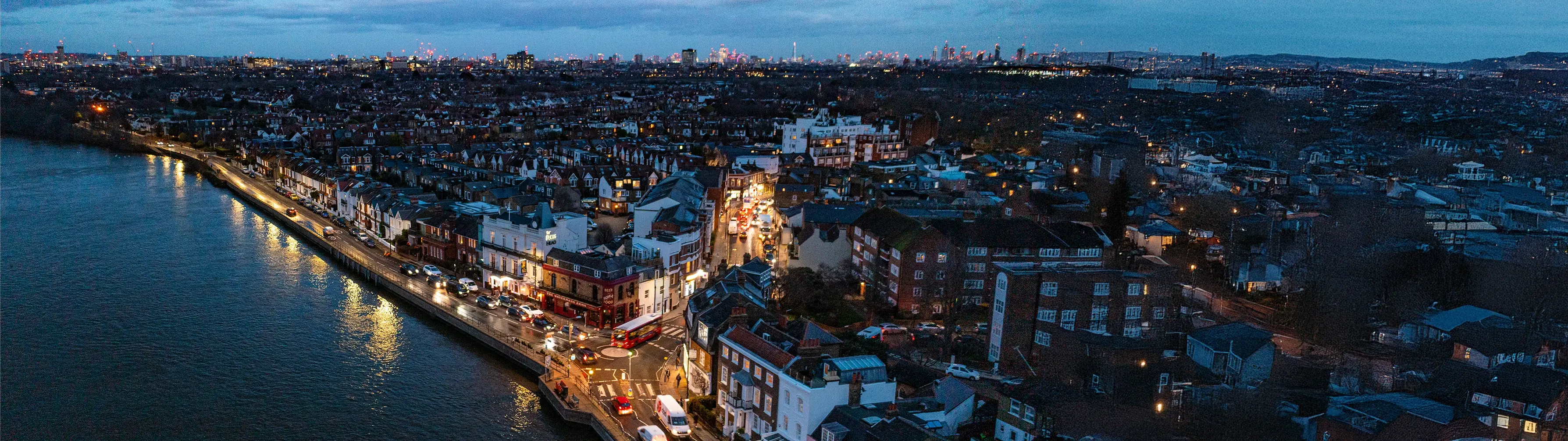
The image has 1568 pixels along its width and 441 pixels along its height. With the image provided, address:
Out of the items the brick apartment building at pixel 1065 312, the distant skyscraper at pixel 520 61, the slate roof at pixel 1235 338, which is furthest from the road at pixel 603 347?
the distant skyscraper at pixel 520 61

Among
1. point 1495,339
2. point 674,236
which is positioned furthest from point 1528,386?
point 674,236

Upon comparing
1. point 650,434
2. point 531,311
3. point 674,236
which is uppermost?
point 674,236

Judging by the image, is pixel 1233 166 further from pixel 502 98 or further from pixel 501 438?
pixel 502 98

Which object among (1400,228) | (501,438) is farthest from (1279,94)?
(501,438)

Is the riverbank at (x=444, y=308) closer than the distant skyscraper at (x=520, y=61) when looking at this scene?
Yes

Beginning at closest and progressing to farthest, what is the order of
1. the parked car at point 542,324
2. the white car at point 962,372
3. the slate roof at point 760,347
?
the slate roof at point 760,347 → the white car at point 962,372 → the parked car at point 542,324

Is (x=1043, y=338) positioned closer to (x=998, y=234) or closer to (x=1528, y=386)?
(x=998, y=234)

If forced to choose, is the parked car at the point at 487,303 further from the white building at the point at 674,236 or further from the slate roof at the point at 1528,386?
the slate roof at the point at 1528,386
